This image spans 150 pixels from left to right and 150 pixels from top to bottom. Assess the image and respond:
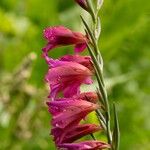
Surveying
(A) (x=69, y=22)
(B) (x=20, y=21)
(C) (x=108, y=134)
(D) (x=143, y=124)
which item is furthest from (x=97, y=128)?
(D) (x=143, y=124)

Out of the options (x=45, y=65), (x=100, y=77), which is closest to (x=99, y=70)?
(x=100, y=77)

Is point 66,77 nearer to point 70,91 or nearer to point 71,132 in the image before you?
point 70,91

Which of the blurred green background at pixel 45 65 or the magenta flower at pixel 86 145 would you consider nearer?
the magenta flower at pixel 86 145

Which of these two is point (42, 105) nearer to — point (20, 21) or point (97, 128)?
point (20, 21)

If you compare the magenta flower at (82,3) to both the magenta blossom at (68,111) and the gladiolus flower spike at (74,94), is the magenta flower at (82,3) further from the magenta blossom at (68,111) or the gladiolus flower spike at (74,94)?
the magenta blossom at (68,111)

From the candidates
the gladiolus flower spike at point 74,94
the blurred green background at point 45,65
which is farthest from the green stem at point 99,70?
the blurred green background at point 45,65

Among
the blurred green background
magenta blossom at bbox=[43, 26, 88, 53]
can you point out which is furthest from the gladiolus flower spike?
the blurred green background

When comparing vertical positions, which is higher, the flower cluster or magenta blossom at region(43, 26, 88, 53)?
magenta blossom at region(43, 26, 88, 53)

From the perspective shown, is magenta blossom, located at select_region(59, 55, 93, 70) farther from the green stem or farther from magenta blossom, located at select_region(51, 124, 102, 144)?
magenta blossom, located at select_region(51, 124, 102, 144)
